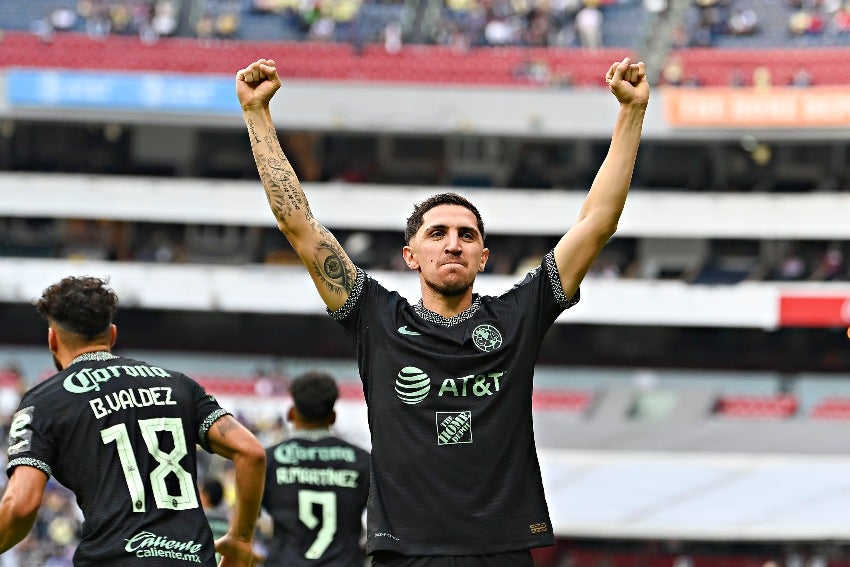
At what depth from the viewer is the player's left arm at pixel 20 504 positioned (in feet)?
15.8

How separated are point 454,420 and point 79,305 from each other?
5.22 ft

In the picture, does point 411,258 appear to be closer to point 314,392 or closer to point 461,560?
point 461,560

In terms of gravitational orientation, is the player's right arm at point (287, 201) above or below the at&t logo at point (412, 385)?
above

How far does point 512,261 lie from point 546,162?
9.84ft

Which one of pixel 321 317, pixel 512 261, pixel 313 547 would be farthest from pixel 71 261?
pixel 313 547

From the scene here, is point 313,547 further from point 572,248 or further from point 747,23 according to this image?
point 747,23

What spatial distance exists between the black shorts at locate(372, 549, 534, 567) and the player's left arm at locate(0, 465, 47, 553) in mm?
1289

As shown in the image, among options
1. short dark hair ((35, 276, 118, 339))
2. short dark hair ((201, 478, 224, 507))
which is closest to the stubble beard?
short dark hair ((35, 276, 118, 339))

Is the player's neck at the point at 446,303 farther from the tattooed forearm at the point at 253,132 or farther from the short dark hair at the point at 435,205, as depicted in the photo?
the tattooed forearm at the point at 253,132

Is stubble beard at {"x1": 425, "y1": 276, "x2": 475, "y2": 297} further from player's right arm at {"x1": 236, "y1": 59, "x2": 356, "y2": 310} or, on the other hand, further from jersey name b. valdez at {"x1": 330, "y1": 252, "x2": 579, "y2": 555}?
player's right arm at {"x1": 236, "y1": 59, "x2": 356, "y2": 310}

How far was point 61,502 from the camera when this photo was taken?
2227 centimetres

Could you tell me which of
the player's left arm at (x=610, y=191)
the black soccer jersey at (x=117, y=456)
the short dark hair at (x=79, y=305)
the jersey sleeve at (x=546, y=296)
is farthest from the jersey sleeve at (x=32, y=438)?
the player's left arm at (x=610, y=191)

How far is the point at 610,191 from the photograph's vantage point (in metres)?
4.63

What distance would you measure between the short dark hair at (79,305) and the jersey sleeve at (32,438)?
312 millimetres
